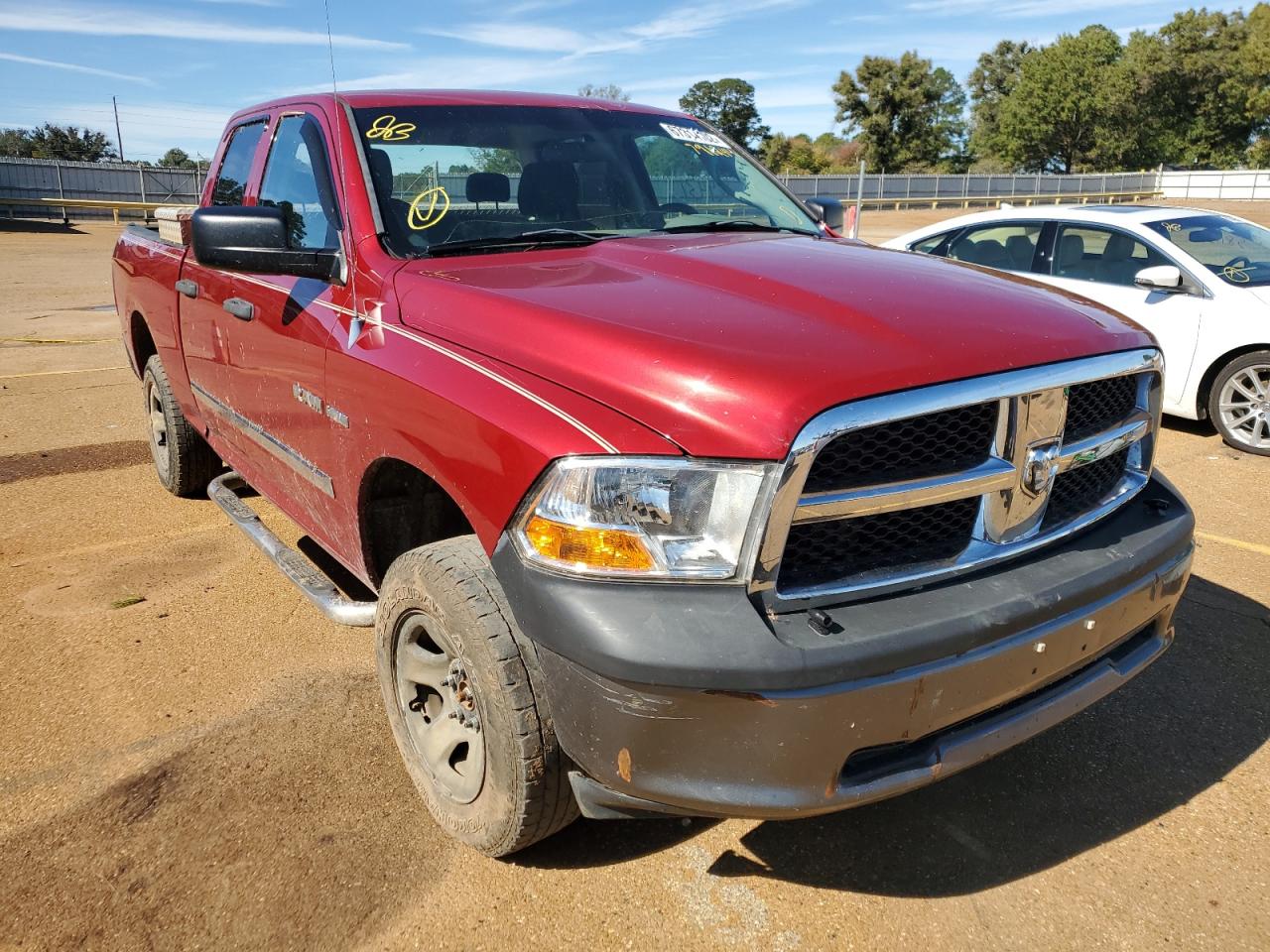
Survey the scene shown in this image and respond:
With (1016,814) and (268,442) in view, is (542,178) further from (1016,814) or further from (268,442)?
(1016,814)

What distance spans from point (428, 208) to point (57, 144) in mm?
88810

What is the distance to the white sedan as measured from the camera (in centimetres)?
645

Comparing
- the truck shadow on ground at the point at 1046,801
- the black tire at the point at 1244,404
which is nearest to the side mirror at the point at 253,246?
the truck shadow on ground at the point at 1046,801

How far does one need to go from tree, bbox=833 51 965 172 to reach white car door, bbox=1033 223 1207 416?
73956 millimetres

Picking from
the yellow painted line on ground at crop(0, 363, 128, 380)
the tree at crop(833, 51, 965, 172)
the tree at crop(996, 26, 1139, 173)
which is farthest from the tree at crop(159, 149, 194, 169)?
the tree at crop(996, 26, 1139, 173)

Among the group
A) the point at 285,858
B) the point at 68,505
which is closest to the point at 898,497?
the point at 285,858

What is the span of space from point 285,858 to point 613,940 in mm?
885

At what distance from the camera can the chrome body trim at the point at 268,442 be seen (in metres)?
3.06

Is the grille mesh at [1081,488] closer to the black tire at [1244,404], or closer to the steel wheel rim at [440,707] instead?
the steel wheel rim at [440,707]

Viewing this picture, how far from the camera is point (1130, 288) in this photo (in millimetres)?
7078

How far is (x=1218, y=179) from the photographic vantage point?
177 feet

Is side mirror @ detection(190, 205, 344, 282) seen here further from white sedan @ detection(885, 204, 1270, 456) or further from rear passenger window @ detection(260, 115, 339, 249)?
white sedan @ detection(885, 204, 1270, 456)

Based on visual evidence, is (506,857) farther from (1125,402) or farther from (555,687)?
(1125,402)

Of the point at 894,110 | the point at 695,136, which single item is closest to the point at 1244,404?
the point at 695,136
